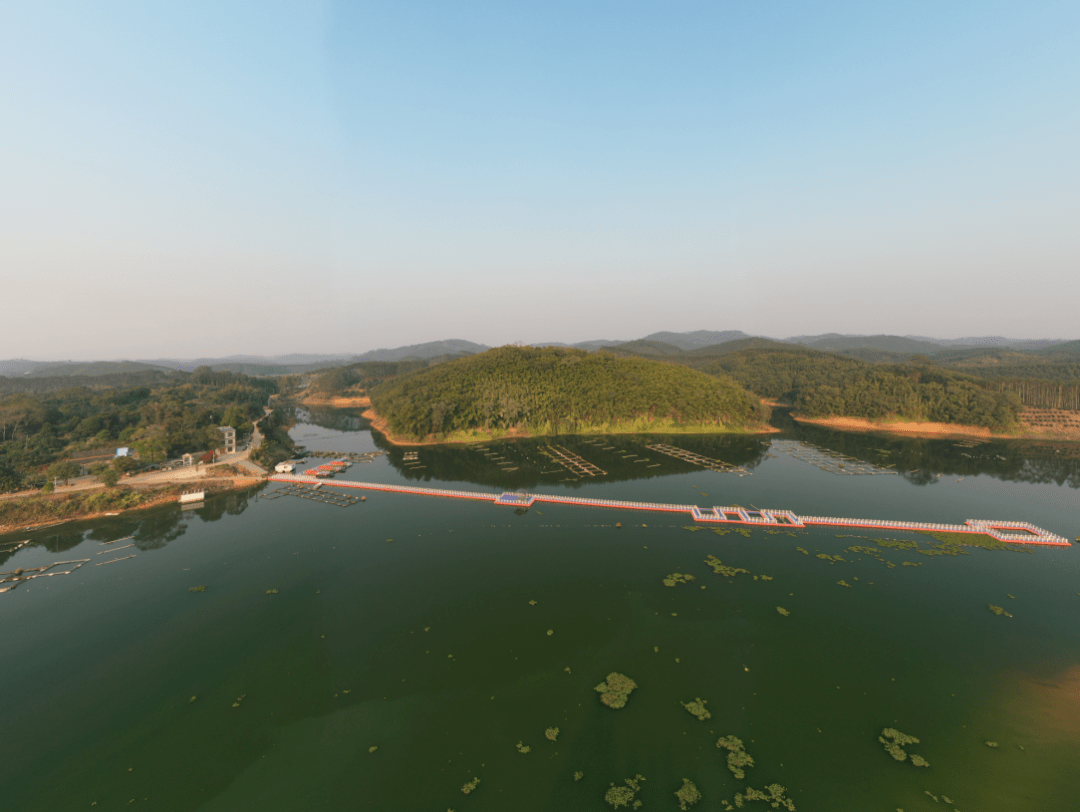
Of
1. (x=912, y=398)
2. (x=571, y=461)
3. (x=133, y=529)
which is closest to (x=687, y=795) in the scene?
(x=571, y=461)

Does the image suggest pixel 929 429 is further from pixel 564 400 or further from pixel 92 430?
pixel 92 430

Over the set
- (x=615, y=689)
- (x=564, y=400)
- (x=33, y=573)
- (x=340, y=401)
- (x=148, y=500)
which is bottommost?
(x=615, y=689)

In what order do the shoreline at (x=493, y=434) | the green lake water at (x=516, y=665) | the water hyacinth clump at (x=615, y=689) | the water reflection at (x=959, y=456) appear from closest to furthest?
the green lake water at (x=516, y=665) → the water hyacinth clump at (x=615, y=689) → the water reflection at (x=959, y=456) → the shoreline at (x=493, y=434)

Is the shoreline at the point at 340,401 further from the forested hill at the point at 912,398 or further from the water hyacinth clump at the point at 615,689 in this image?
the forested hill at the point at 912,398

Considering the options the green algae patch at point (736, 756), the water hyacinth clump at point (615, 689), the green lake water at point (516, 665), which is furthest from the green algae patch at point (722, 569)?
the green algae patch at point (736, 756)

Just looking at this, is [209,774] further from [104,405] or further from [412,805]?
[104,405]

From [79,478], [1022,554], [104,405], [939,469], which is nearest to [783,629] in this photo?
[1022,554]
